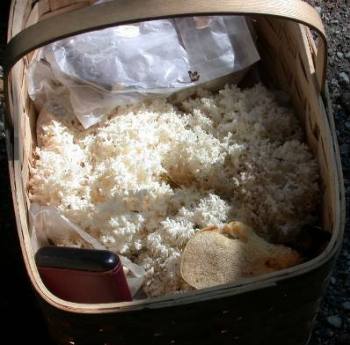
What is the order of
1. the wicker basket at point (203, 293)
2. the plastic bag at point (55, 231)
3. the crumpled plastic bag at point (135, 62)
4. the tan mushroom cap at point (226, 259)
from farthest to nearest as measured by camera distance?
the crumpled plastic bag at point (135, 62) → the plastic bag at point (55, 231) → the tan mushroom cap at point (226, 259) → the wicker basket at point (203, 293)

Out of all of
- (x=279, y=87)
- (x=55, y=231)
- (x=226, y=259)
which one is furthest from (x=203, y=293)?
(x=279, y=87)

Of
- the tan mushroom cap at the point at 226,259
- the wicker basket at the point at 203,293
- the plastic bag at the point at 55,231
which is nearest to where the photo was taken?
the wicker basket at the point at 203,293

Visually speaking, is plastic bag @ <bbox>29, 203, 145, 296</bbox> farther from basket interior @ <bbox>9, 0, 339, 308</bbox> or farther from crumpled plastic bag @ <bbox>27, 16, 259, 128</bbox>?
crumpled plastic bag @ <bbox>27, 16, 259, 128</bbox>

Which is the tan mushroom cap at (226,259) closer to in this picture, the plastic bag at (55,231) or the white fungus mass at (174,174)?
the white fungus mass at (174,174)

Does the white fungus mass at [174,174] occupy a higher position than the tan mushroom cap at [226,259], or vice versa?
the white fungus mass at [174,174]

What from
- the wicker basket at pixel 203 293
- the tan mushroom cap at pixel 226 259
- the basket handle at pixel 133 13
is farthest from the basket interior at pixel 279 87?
the basket handle at pixel 133 13

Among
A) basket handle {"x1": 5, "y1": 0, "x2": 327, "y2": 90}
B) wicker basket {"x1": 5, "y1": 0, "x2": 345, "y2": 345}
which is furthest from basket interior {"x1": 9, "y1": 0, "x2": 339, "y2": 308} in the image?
basket handle {"x1": 5, "y1": 0, "x2": 327, "y2": 90}

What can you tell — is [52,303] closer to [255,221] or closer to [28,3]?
A: [255,221]
